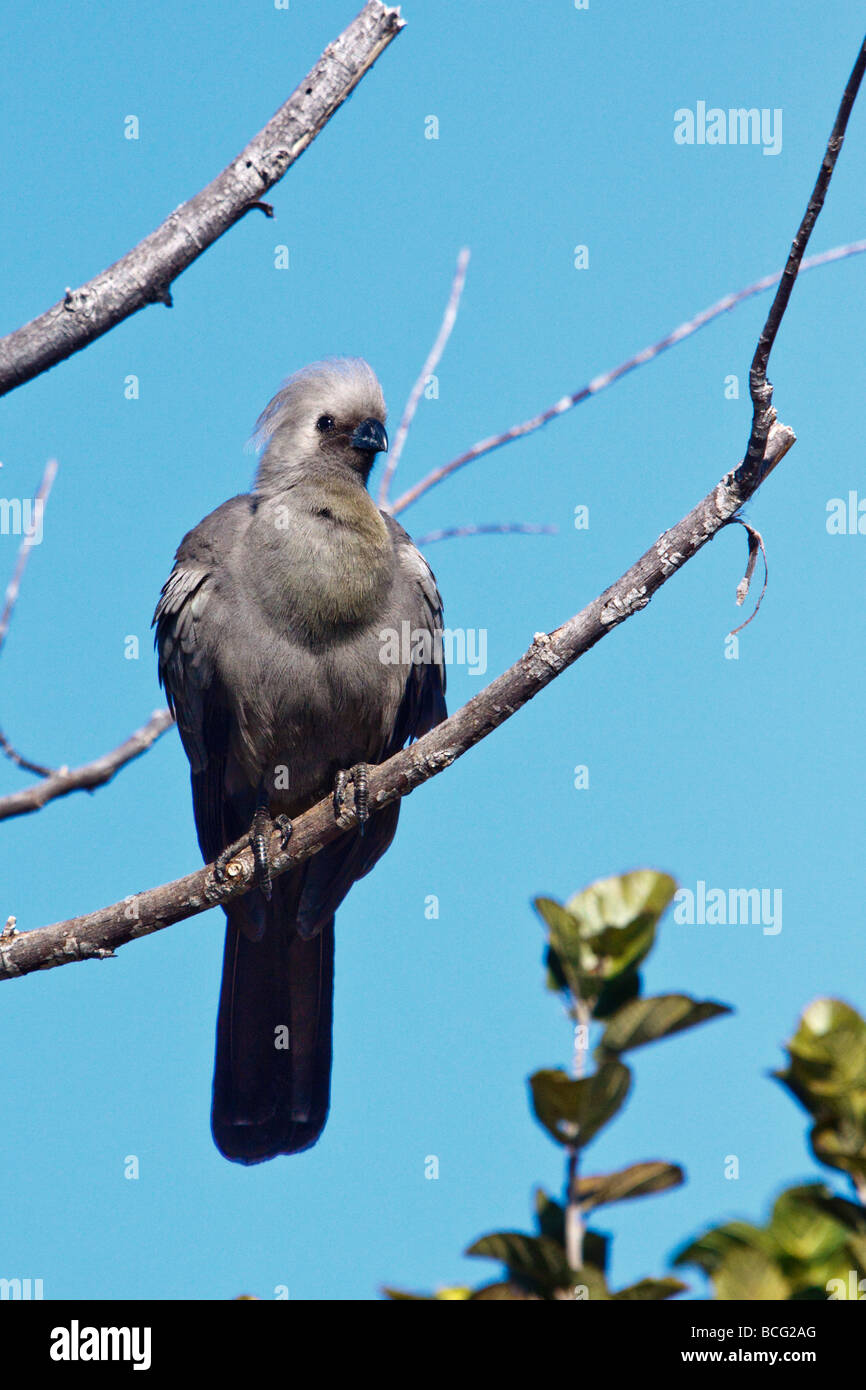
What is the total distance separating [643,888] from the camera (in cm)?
283

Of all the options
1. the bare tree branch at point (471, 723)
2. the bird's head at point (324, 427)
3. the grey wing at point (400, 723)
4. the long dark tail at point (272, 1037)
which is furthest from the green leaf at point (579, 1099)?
the bird's head at point (324, 427)

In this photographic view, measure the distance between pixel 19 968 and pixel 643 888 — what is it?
221cm

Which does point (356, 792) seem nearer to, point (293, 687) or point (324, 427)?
point (293, 687)

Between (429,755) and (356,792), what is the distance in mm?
631

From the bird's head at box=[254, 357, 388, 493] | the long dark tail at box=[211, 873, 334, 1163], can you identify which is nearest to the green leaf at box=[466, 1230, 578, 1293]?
the long dark tail at box=[211, 873, 334, 1163]

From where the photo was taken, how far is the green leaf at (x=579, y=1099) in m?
2.51

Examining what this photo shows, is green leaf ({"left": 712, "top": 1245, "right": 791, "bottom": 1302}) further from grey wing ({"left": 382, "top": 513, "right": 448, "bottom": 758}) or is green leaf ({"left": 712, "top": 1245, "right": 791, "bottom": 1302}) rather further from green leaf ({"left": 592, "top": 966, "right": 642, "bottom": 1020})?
grey wing ({"left": 382, "top": 513, "right": 448, "bottom": 758})

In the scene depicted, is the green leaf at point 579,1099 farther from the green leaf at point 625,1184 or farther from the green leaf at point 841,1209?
the green leaf at point 841,1209

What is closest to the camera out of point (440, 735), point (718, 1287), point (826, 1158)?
point (718, 1287)

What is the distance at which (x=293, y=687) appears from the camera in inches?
205

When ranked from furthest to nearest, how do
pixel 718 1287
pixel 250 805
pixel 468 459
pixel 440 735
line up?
pixel 250 805 → pixel 468 459 → pixel 440 735 → pixel 718 1287

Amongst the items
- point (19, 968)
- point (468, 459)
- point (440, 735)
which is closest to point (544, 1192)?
point (440, 735)

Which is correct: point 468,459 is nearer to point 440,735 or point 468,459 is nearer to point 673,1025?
point 440,735

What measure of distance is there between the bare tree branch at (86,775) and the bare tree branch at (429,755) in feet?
1.48
